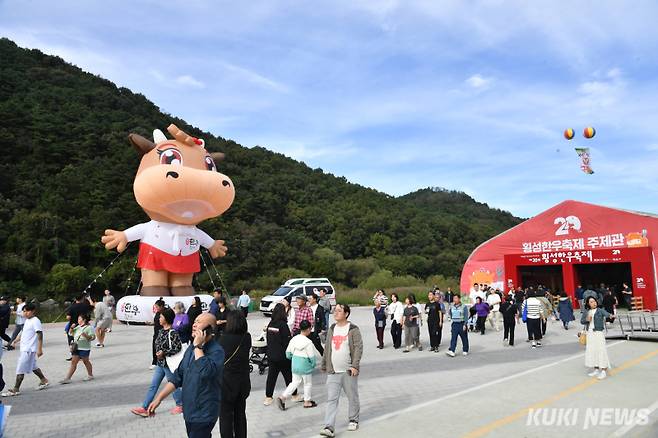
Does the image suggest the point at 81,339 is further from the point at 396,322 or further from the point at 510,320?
the point at 510,320

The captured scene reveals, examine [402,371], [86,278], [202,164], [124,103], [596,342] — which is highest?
[124,103]

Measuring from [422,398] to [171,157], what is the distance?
44.3 ft

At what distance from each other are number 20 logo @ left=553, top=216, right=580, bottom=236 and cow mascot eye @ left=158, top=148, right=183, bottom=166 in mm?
19344

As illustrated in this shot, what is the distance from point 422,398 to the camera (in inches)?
288

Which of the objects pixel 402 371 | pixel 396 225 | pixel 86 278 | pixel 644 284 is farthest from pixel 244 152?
pixel 402 371

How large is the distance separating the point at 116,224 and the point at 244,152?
93.0ft

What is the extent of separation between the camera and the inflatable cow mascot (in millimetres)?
17500

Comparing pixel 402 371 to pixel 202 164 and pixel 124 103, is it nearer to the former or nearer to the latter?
pixel 202 164

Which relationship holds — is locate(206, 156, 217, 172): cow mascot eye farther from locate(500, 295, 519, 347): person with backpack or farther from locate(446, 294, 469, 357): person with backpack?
locate(500, 295, 519, 347): person with backpack

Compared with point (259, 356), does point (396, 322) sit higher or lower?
higher

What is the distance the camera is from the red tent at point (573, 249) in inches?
899

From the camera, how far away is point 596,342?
8.60m

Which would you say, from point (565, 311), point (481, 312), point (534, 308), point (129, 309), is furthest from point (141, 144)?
point (565, 311)

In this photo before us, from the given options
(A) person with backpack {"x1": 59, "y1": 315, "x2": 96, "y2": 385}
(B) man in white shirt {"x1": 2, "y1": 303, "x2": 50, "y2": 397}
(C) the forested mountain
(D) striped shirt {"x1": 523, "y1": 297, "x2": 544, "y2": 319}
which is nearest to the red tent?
(D) striped shirt {"x1": 523, "y1": 297, "x2": 544, "y2": 319}
